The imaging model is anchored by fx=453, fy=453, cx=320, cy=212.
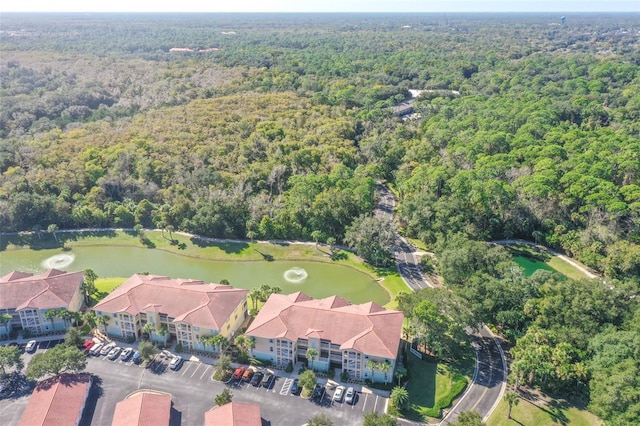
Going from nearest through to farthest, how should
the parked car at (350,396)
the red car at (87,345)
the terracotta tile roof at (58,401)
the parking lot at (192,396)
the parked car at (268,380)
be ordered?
the terracotta tile roof at (58,401) → the parking lot at (192,396) → the parked car at (350,396) → the parked car at (268,380) → the red car at (87,345)

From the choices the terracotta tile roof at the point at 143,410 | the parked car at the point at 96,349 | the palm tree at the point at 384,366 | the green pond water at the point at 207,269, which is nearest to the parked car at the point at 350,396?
the palm tree at the point at 384,366

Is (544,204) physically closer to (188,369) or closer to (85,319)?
(188,369)

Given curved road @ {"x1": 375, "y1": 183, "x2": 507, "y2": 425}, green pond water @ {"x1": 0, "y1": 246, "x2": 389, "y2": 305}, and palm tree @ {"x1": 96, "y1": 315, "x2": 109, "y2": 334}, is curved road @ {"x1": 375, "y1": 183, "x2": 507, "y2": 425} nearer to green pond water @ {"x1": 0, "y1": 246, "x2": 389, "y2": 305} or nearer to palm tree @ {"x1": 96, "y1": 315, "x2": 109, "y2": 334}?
green pond water @ {"x1": 0, "y1": 246, "x2": 389, "y2": 305}

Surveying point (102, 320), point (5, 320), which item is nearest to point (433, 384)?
point (102, 320)

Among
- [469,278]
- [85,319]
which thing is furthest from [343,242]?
[85,319]

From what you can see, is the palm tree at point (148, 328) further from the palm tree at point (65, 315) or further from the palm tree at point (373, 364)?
the palm tree at point (373, 364)

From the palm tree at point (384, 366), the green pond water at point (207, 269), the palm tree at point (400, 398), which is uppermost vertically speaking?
the palm tree at point (384, 366)

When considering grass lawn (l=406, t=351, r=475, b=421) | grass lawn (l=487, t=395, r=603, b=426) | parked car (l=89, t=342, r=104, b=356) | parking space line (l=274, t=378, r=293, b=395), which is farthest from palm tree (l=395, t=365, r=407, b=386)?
parked car (l=89, t=342, r=104, b=356)
